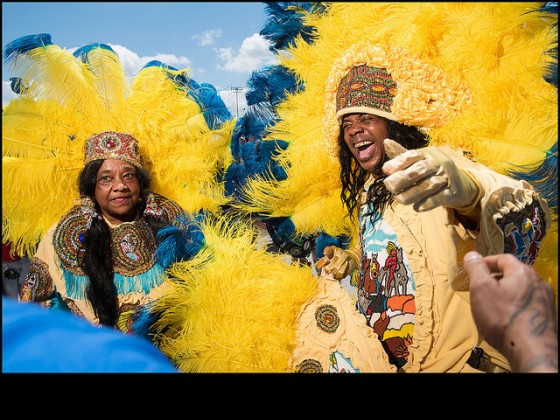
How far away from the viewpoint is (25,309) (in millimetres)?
753

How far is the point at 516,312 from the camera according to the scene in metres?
0.91

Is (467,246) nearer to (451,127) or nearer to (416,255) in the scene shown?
(416,255)

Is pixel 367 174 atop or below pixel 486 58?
below

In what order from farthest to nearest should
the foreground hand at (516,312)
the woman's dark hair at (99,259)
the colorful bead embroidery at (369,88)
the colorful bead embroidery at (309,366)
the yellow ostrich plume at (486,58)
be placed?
the woman's dark hair at (99,259), the colorful bead embroidery at (309,366), the colorful bead embroidery at (369,88), the yellow ostrich plume at (486,58), the foreground hand at (516,312)

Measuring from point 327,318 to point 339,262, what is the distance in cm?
27

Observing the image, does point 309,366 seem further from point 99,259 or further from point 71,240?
point 71,240

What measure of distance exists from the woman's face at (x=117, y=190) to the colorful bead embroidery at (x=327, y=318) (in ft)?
3.90

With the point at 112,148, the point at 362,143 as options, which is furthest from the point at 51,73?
the point at 362,143

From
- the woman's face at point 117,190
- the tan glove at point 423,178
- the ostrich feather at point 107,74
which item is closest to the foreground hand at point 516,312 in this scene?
the tan glove at point 423,178

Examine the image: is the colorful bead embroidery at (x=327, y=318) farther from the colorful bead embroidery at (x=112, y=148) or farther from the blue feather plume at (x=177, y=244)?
the colorful bead embroidery at (x=112, y=148)

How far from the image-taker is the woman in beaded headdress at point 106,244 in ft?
8.54

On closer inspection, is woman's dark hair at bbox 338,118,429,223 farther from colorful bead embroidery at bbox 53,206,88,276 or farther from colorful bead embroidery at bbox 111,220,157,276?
colorful bead embroidery at bbox 53,206,88,276
